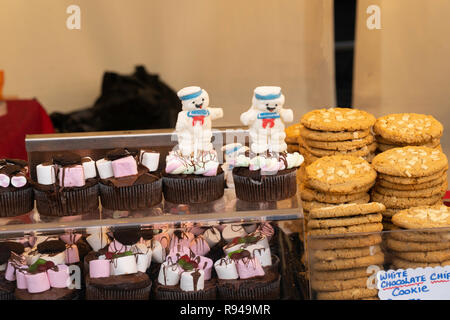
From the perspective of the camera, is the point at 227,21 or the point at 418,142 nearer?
the point at 418,142

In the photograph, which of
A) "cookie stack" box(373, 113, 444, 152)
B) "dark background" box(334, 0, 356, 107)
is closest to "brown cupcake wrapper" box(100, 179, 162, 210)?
"cookie stack" box(373, 113, 444, 152)

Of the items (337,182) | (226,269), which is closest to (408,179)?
(337,182)

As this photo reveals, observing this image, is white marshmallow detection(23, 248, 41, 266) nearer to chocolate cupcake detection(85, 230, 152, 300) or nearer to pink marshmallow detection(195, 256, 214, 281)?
chocolate cupcake detection(85, 230, 152, 300)

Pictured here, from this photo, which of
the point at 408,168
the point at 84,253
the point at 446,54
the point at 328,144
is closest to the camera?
the point at 84,253

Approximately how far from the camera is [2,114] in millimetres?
4293

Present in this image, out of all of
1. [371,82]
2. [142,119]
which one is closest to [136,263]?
[142,119]

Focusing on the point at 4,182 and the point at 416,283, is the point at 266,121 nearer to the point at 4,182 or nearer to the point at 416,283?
the point at 416,283

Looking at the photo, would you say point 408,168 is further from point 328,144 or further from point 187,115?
point 187,115

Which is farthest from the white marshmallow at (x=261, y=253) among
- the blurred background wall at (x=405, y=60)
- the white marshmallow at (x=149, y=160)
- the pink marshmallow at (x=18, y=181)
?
the blurred background wall at (x=405, y=60)

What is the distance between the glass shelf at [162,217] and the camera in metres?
2.24

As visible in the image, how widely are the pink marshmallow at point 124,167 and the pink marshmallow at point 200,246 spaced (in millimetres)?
337

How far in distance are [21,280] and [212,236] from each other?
27.5 inches

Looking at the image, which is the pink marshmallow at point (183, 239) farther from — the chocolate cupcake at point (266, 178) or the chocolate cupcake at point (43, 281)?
the chocolate cupcake at point (43, 281)

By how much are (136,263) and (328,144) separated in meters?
0.97
